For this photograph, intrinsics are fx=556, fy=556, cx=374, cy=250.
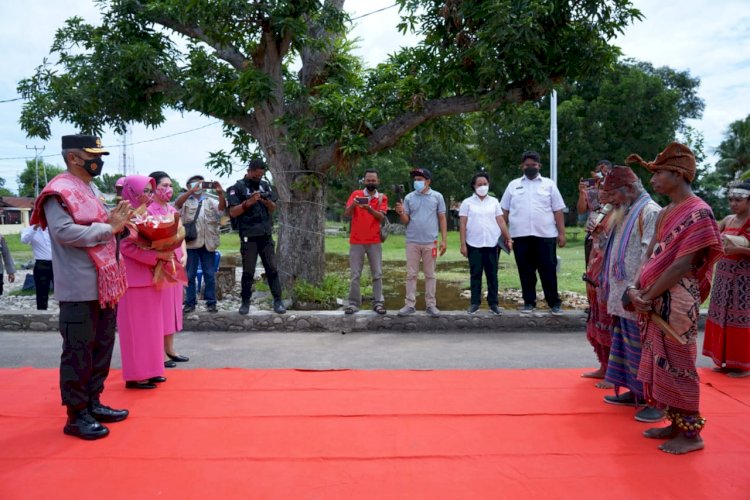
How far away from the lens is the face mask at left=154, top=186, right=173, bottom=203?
4.67 m

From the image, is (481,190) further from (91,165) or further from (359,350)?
(91,165)

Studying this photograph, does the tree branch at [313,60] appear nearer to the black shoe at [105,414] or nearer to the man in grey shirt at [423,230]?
the man in grey shirt at [423,230]

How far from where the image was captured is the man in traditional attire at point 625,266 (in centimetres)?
370

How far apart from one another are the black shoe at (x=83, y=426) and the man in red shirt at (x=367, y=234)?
3.44m

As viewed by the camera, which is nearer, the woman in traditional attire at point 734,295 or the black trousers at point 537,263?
the woman in traditional attire at point 734,295

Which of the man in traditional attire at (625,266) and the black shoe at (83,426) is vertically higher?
the man in traditional attire at (625,266)

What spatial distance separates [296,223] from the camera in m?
8.38

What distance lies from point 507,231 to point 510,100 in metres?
1.92

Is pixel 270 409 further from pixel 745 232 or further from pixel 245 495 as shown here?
pixel 745 232

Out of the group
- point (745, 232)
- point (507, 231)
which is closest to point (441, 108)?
point (507, 231)

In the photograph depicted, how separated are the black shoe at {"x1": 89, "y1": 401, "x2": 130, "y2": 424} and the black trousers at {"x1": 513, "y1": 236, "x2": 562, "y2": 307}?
14.7ft

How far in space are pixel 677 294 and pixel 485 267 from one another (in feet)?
11.5

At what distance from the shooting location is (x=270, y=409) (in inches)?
148

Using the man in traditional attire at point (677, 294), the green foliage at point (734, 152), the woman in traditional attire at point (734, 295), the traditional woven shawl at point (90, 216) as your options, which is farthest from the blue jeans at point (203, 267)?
the green foliage at point (734, 152)
